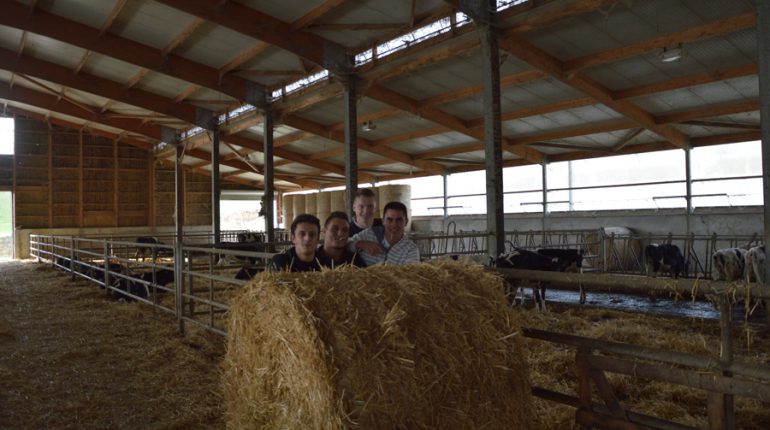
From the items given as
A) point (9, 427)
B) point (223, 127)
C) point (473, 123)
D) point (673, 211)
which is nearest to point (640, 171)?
point (673, 211)

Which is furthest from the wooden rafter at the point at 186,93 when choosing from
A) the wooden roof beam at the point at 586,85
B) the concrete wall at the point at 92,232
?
the wooden roof beam at the point at 586,85

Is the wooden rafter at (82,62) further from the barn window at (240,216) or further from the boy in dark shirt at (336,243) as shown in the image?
the barn window at (240,216)

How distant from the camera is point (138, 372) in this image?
5.04 metres

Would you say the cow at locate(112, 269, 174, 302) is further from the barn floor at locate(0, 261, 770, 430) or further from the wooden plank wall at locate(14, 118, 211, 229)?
the wooden plank wall at locate(14, 118, 211, 229)

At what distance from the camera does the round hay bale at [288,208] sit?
27169 millimetres

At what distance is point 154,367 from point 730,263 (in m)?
9.73

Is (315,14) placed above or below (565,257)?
above

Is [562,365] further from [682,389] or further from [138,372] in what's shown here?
[138,372]

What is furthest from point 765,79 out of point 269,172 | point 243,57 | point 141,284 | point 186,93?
point 186,93

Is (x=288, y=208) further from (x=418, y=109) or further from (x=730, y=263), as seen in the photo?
(x=730, y=263)

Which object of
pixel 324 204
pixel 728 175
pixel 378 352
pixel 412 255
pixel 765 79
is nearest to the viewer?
pixel 378 352

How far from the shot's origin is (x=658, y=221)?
50.2 ft

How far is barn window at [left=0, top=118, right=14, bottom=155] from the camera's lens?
22.9 meters

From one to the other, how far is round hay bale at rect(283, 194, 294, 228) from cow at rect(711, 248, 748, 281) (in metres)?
20.2
